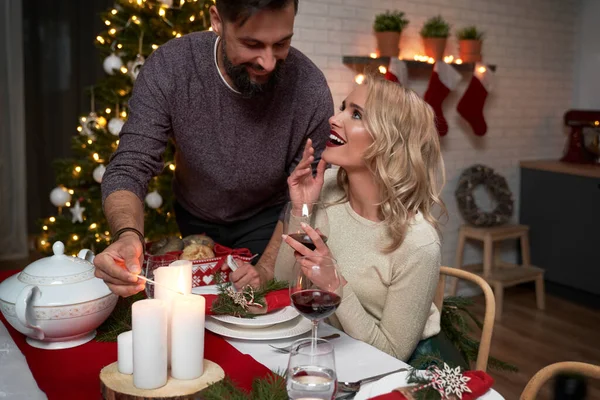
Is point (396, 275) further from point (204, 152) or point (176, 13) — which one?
point (176, 13)

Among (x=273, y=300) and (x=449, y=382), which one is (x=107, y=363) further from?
(x=449, y=382)

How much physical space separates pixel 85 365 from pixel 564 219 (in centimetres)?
424

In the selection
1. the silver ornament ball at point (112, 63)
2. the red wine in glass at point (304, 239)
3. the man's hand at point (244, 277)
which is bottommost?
the man's hand at point (244, 277)

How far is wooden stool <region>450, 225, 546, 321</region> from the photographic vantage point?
4473 mm

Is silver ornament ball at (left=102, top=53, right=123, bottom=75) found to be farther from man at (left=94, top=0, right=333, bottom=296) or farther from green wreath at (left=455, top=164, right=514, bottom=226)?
green wreath at (left=455, top=164, right=514, bottom=226)

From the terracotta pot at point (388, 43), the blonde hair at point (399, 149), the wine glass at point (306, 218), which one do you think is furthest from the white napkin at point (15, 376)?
the terracotta pot at point (388, 43)

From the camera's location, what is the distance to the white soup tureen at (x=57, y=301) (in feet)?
4.36

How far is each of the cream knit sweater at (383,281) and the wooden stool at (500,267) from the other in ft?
9.26

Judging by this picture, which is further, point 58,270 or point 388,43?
point 388,43

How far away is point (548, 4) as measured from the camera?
5.18 meters

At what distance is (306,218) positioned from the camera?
1.51 meters

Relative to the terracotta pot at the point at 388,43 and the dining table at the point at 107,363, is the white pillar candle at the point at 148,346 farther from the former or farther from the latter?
the terracotta pot at the point at 388,43

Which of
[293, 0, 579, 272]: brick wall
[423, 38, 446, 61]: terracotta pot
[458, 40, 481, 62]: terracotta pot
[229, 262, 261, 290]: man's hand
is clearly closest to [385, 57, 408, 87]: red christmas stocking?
[293, 0, 579, 272]: brick wall

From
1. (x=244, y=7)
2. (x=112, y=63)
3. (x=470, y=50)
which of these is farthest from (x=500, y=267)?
(x=244, y=7)
